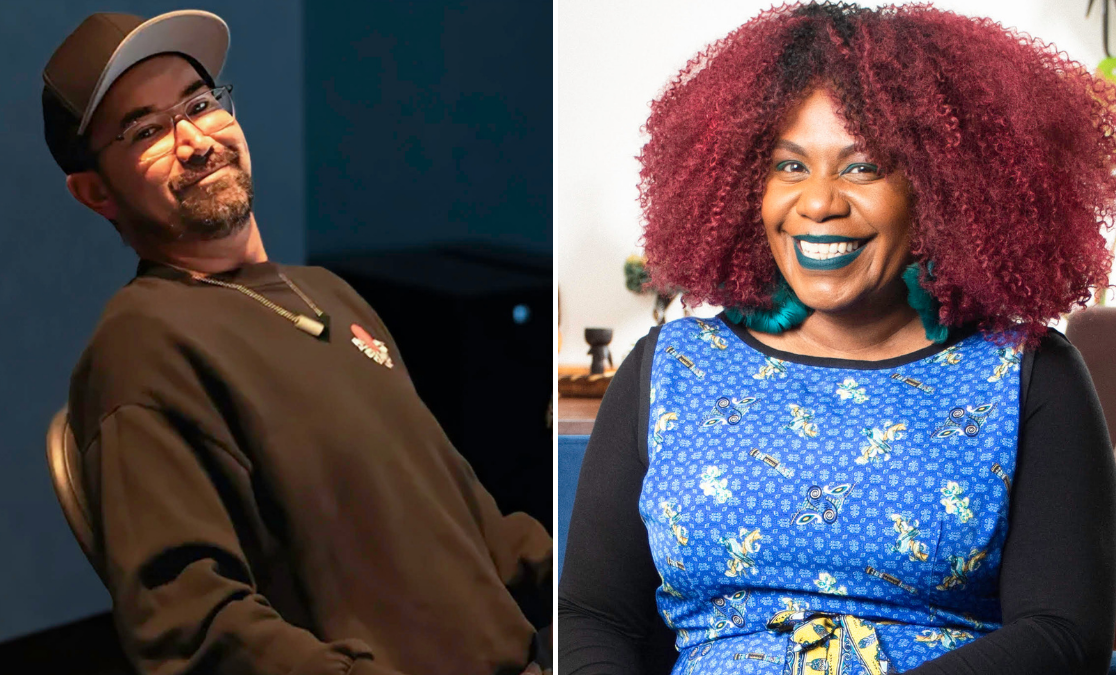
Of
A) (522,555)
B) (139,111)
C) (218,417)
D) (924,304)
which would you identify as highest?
(139,111)

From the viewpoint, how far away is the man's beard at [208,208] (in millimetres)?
1188

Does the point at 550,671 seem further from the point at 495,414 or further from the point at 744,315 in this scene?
the point at 744,315

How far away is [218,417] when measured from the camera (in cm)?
118

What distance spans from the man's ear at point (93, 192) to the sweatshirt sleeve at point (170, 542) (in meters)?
0.21

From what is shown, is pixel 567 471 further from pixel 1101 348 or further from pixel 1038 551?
pixel 1101 348

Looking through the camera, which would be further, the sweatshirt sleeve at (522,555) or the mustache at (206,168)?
the sweatshirt sleeve at (522,555)

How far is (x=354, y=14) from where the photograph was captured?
4.51ft

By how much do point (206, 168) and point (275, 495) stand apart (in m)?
0.36

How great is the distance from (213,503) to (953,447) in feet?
2.62

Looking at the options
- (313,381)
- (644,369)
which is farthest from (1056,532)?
(313,381)

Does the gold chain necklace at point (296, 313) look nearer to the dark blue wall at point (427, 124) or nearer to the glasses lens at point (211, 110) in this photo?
the dark blue wall at point (427, 124)

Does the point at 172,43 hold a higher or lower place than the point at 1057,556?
higher

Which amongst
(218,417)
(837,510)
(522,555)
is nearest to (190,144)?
(218,417)

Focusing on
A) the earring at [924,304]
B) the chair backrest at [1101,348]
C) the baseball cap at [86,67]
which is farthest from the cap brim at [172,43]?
the chair backrest at [1101,348]
